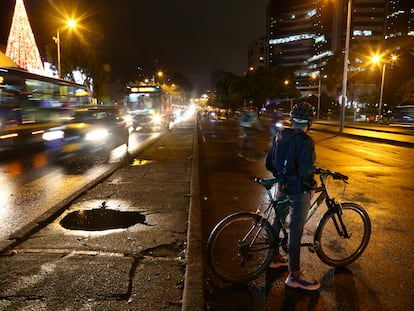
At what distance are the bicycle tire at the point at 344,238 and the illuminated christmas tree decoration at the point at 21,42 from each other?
25903mm

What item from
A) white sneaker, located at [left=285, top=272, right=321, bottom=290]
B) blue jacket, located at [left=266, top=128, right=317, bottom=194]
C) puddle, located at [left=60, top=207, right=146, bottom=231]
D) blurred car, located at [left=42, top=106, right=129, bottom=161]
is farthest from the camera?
blurred car, located at [left=42, top=106, right=129, bottom=161]

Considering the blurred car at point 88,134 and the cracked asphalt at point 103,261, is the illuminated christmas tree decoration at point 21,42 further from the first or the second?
the cracked asphalt at point 103,261

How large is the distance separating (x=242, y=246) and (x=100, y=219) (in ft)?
9.21

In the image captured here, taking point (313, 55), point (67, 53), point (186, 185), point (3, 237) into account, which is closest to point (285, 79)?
point (67, 53)

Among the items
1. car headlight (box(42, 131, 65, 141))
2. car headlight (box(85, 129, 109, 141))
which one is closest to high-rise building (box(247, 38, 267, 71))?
car headlight (box(85, 129, 109, 141))

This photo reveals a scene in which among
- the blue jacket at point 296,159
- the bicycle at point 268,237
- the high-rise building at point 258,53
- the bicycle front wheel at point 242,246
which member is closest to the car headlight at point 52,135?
the bicycle at point 268,237

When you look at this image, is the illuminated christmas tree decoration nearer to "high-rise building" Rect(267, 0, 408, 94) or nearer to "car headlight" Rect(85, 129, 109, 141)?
"car headlight" Rect(85, 129, 109, 141)

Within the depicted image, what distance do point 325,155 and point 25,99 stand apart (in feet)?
39.9

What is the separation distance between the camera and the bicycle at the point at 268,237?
3.94m

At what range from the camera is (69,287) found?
3701 mm

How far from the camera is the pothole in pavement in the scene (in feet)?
18.4

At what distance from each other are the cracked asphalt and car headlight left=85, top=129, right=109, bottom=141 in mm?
11154

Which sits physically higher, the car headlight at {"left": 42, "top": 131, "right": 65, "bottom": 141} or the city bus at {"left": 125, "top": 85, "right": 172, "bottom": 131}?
the city bus at {"left": 125, "top": 85, "right": 172, "bottom": 131}

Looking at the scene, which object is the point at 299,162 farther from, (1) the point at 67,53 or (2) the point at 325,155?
(1) the point at 67,53
